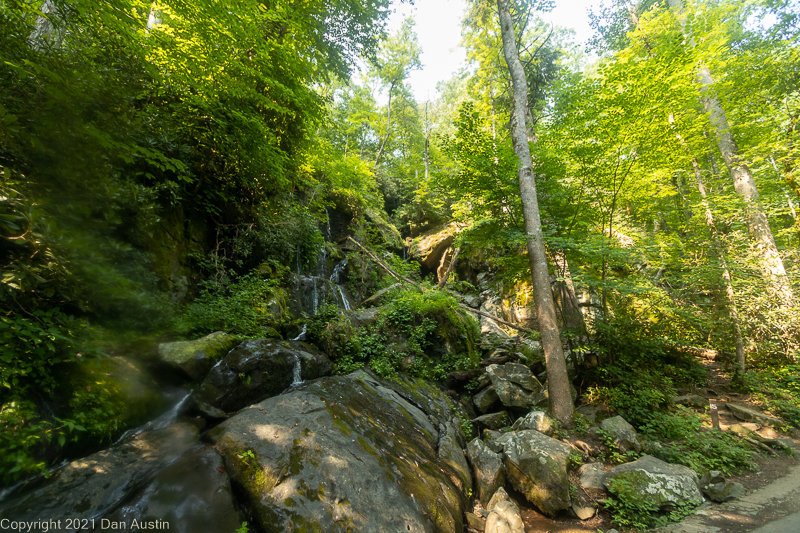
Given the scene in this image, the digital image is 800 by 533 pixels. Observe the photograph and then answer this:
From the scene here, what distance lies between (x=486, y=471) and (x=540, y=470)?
2.58 feet

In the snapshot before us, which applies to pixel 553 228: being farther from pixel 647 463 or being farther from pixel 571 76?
pixel 647 463

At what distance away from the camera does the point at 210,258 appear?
7.00 meters

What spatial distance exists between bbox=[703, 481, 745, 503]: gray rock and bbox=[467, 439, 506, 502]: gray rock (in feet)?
8.90

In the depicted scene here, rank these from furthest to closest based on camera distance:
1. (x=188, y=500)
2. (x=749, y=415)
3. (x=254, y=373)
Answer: (x=749, y=415) → (x=254, y=373) → (x=188, y=500)

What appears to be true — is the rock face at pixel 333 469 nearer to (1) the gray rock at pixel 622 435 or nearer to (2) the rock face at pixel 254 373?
(2) the rock face at pixel 254 373

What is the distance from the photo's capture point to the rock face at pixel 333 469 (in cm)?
272

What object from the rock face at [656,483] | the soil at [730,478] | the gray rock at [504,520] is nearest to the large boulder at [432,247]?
the soil at [730,478]

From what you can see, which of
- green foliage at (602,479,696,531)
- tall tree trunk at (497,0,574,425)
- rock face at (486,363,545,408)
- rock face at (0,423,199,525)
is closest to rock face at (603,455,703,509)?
green foliage at (602,479,696,531)

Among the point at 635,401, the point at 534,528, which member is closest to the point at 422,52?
the point at 635,401

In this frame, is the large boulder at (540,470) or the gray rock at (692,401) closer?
the large boulder at (540,470)

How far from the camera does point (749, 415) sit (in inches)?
226

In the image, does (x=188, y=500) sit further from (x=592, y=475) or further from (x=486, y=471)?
(x=592, y=475)

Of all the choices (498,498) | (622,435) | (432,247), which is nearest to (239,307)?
(498,498)

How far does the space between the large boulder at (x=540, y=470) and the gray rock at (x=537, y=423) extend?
2.44 ft
